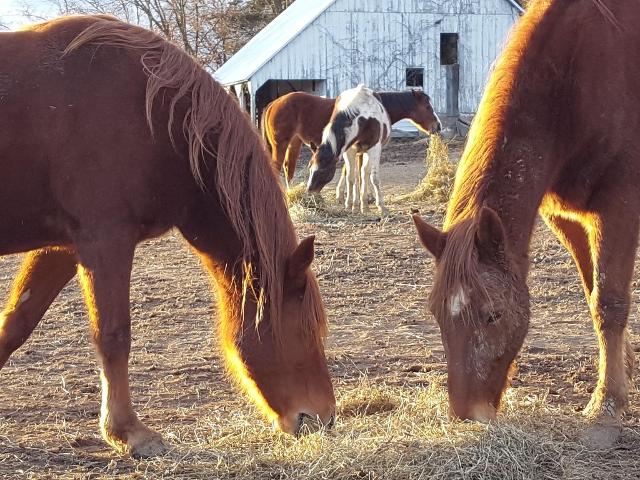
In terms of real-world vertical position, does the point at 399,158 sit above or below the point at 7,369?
below

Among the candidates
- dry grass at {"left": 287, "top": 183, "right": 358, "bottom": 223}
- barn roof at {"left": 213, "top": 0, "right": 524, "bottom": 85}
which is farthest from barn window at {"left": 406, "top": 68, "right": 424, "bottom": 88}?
dry grass at {"left": 287, "top": 183, "right": 358, "bottom": 223}

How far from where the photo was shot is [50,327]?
619 centimetres

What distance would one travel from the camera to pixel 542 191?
3977 mm

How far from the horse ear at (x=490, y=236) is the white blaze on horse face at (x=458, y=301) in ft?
0.72

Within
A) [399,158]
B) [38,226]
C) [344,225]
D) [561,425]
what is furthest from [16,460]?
[399,158]

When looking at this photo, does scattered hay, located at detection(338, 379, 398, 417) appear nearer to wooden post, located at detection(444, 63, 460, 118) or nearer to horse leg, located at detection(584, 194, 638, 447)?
horse leg, located at detection(584, 194, 638, 447)

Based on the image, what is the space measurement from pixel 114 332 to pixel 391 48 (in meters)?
23.6

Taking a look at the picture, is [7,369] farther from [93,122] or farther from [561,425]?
[561,425]

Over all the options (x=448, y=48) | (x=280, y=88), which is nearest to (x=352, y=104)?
(x=448, y=48)

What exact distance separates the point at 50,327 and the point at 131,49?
3018 millimetres

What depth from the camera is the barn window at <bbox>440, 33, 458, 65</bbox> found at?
27.0 m

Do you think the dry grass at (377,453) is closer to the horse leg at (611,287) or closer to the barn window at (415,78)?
the horse leg at (611,287)

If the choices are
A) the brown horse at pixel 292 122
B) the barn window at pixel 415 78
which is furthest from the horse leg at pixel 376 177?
the barn window at pixel 415 78

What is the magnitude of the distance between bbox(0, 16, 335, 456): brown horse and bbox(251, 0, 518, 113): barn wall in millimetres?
21394
